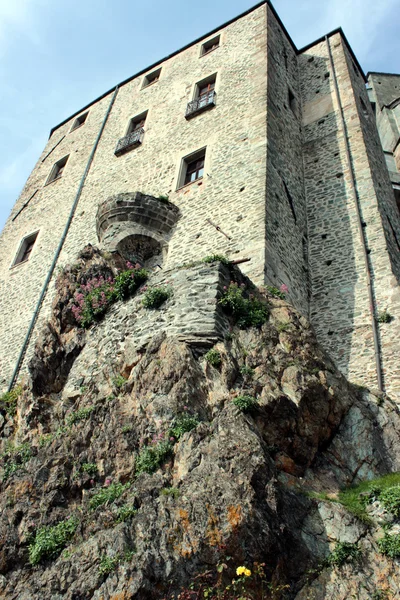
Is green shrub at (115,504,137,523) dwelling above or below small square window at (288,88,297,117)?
below

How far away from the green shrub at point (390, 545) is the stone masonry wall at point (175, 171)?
5.29 meters

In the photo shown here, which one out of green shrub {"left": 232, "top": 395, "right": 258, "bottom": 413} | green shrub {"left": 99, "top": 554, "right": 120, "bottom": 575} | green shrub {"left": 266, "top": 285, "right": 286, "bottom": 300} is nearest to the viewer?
green shrub {"left": 99, "top": 554, "right": 120, "bottom": 575}

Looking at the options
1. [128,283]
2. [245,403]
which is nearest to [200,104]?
[128,283]

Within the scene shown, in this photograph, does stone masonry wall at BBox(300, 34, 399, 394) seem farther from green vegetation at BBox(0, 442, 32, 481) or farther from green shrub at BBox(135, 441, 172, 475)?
green vegetation at BBox(0, 442, 32, 481)

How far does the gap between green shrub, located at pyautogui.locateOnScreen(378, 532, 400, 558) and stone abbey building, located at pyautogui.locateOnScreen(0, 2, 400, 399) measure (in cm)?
422

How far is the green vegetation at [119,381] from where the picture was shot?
8164 mm

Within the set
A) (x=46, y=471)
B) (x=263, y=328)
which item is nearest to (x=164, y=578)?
(x=46, y=471)

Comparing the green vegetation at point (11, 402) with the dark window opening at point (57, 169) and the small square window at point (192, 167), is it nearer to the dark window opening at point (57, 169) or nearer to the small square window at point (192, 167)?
the small square window at point (192, 167)

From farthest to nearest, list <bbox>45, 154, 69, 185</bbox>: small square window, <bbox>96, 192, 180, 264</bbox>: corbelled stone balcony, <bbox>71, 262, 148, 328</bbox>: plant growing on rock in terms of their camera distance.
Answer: <bbox>45, 154, 69, 185</bbox>: small square window → <bbox>96, 192, 180, 264</bbox>: corbelled stone balcony → <bbox>71, 262, 148, 328</bbox>: plant growing on rock

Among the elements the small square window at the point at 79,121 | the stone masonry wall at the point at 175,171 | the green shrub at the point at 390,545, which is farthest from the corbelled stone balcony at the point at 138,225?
the small square window at the point at 79,121

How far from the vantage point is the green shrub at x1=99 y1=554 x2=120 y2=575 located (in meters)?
5.48

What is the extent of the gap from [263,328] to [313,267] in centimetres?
499

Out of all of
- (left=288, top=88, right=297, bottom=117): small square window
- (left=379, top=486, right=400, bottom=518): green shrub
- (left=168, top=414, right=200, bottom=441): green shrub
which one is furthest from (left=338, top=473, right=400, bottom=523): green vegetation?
(left=288, top=88, right=297, bottom=117): small square window

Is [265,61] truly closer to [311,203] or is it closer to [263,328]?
[311,203]
